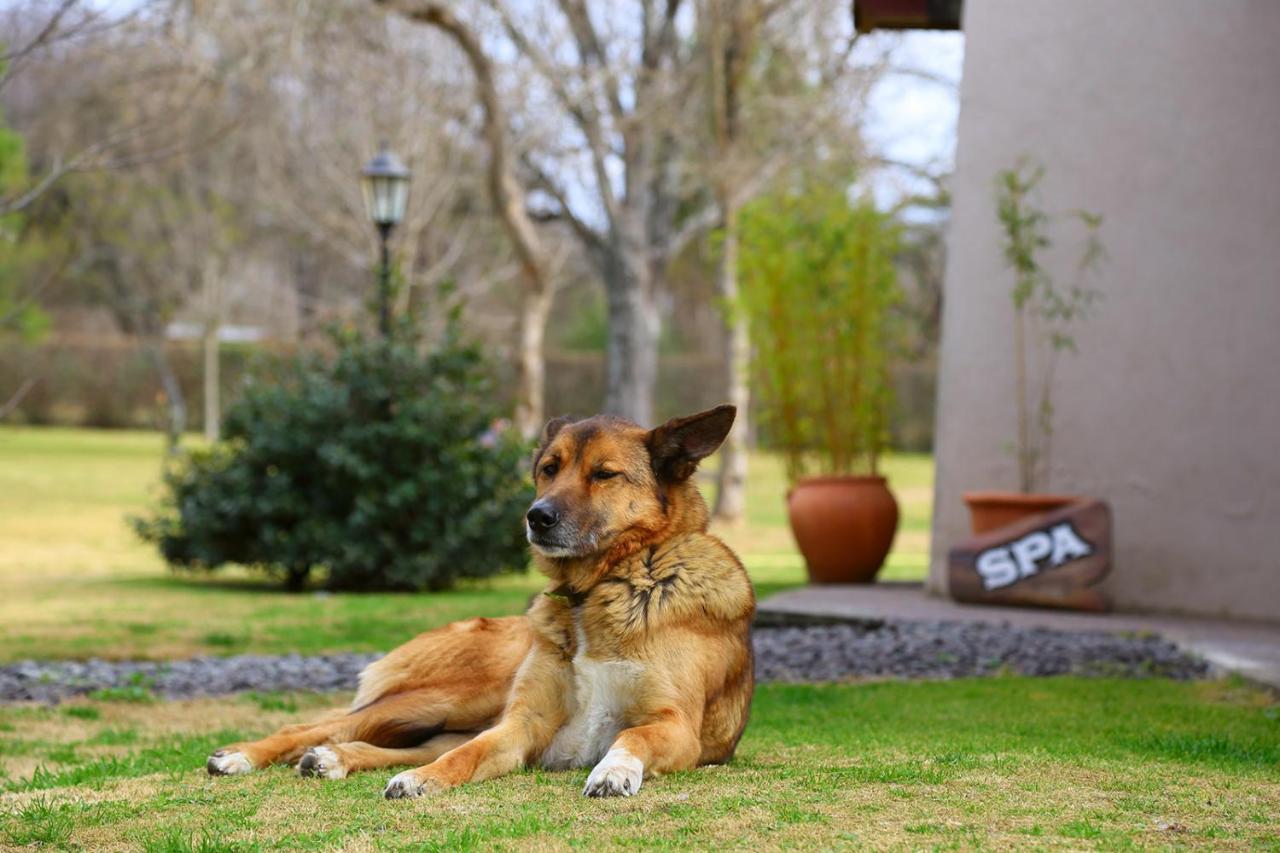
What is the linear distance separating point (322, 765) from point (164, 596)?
9.16 meters

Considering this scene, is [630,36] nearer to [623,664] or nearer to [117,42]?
[117,42]

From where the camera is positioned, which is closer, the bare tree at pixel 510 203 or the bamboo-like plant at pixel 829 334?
the bamboo-like plant at pixel 829 334

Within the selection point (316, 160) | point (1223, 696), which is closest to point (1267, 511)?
point (1223, 696)

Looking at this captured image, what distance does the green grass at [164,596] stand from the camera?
10.0m

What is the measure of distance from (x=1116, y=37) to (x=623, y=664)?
8357 mm

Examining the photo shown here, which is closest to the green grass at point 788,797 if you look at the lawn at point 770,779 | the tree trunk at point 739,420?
the lawn at point 770,779

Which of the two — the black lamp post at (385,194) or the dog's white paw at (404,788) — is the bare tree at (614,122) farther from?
the dog's white paw at (404,788)

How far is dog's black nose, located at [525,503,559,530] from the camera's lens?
445 cm

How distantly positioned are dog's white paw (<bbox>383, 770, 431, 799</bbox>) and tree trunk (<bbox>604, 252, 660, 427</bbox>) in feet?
69.1

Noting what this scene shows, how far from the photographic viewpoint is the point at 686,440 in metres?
4.67

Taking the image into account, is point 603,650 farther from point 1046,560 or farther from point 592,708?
point 1046,560

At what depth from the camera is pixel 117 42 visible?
17500mm

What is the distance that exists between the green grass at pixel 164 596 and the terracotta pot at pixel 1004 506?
2393 millimetres

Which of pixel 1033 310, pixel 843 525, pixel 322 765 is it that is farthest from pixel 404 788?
pixel 843 525
